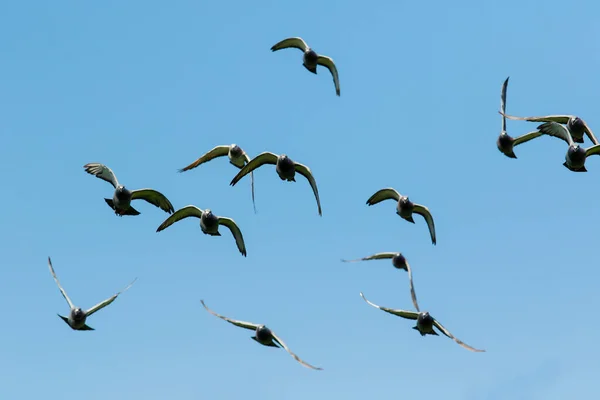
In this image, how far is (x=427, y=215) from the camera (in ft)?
149

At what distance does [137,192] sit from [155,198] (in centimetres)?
116

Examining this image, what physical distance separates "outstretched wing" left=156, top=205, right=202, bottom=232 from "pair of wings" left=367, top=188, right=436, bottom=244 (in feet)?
26.0

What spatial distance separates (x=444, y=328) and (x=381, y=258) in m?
5.09

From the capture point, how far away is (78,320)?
39.7 meters

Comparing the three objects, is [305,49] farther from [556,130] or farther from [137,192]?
[556,130]

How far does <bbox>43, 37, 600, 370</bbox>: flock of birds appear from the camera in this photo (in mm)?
38844

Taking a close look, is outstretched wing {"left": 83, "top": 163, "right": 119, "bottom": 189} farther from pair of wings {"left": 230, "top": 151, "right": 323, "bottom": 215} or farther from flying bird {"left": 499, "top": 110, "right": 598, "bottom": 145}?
flying bird {"left": 499, "top": 110, "right": 598, "bottom": 145}

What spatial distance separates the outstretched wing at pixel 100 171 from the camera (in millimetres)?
39625

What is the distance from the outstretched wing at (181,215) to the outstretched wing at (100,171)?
133 inches

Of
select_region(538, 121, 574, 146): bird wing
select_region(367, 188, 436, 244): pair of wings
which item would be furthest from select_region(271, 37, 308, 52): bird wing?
select_region(538, 121, 574, 146): bird wing

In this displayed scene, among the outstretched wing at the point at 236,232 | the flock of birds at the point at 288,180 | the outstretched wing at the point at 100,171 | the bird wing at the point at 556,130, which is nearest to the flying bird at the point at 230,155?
the flock of birds at the point at 288,180

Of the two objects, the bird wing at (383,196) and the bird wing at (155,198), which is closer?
the bird wing at (155,198)

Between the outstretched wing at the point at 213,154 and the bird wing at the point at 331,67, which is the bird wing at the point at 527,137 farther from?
the outstretched wing at the point at 213,154

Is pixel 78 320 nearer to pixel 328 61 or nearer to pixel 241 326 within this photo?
pixel 241 326
